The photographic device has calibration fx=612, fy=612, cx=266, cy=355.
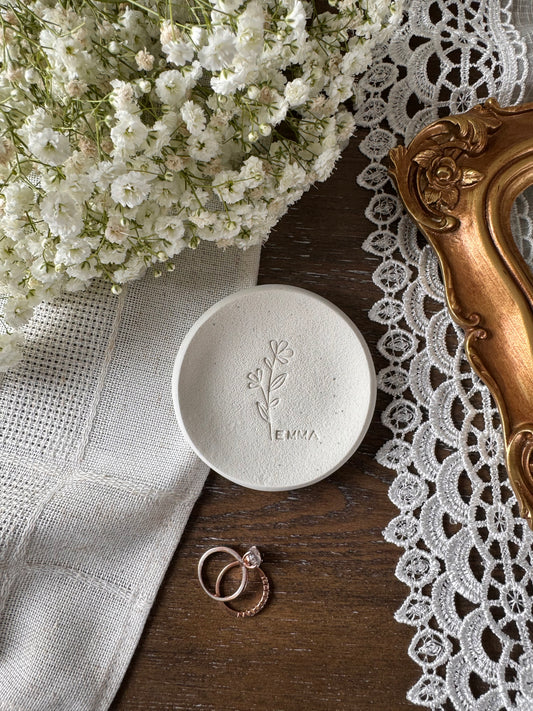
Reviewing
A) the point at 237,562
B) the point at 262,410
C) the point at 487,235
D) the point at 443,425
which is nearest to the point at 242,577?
the point at 237,562

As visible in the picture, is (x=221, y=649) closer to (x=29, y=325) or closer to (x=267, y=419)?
(x=267, y=419)

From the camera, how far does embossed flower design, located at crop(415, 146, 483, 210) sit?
75 centimetres

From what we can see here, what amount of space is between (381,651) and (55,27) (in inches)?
29.8

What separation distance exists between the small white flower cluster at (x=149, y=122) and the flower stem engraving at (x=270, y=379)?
178 mm

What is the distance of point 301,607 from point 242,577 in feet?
0.27

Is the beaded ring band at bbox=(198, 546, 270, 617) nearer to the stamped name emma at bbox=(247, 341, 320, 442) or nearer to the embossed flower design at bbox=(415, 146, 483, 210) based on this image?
the stamped name emma at bbox=(247, 341, 320, 442)

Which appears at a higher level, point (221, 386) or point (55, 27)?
point (55, 27)

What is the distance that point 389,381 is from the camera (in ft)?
2.55

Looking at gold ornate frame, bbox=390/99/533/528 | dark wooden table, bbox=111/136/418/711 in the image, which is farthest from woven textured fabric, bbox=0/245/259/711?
gold ornate frame, bbox=390/99/533/528

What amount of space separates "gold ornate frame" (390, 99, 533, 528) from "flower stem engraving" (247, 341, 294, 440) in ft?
0.71

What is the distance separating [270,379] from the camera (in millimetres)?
762

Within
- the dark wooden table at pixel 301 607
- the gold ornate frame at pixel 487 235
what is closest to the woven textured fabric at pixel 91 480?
the dark wooden table at pixel 301 607

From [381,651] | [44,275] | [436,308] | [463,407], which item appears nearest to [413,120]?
[436,308]

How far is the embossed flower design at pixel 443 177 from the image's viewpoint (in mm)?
749
